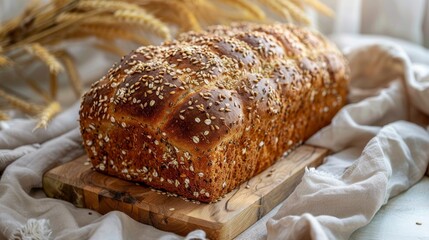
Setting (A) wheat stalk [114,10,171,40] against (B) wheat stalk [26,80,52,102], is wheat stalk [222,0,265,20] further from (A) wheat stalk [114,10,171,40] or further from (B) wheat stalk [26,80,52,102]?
(B) wheat stalk [26,80,52,102]

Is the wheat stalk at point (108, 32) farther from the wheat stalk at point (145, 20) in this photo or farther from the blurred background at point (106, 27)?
the wheat stalk at point (145, 20)

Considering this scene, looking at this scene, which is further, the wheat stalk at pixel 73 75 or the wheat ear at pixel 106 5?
the wheat stalk at pixel 73 75

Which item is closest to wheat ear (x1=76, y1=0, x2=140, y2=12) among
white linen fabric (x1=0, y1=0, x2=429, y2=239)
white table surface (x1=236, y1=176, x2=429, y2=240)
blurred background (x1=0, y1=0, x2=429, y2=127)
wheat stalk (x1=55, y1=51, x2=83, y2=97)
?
blurred background (x1=0, y1=0, x2=429, y2=127)

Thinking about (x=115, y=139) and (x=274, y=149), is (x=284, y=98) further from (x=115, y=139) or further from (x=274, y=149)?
(x=115, y=139)

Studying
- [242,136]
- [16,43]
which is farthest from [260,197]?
[16,43]

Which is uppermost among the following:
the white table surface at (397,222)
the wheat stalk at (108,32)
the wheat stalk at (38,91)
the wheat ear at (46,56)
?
the wheat stalk at (108,32)

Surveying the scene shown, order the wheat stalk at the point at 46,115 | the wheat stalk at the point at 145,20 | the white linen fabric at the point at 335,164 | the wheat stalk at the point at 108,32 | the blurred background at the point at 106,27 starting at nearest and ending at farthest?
the white linen fabric at the point at 335,164 < the wheat stalk at the point at 46,115 < the wheat stalk at the point at 145,20 < the blurred background at the point at 106,27 < the wheat stalk at the point at 108,32

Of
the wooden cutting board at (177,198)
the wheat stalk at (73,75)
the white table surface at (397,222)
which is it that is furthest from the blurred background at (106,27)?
the white table surface at (397,222)

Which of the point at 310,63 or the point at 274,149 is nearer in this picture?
the point at 274,149
